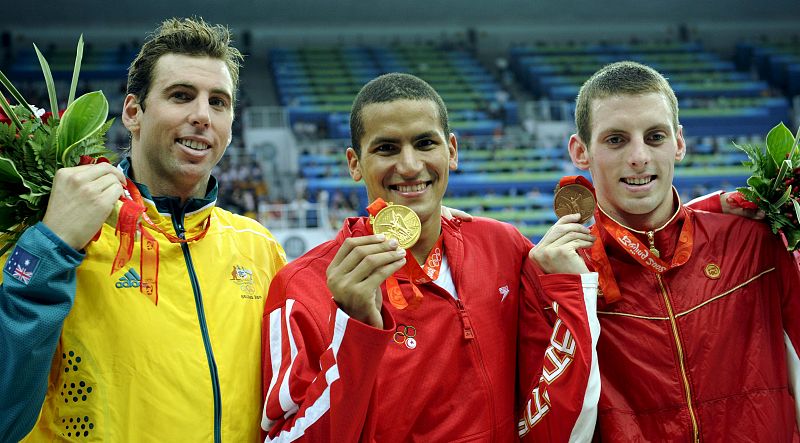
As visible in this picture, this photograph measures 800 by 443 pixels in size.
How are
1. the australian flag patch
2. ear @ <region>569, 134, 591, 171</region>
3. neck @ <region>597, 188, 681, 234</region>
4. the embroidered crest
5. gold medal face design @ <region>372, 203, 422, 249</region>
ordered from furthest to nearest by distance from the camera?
ear @ <region>569, 134, 591, 171</region>, neck @ <region>597, 188, 681, 234</region>, the embroidered crest, gold medal face design @ <region>372, 203, 422, 249</region>, the australian flag patch

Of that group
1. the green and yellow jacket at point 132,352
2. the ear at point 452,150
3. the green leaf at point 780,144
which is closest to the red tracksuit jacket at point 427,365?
the green and yellow jacket at point 132,352

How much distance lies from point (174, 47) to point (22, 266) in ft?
3.30

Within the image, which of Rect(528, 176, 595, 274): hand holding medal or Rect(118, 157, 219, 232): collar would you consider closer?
Rect(528, 176, 595, 274): hand holding medal

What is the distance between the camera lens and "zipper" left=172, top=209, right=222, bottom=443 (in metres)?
2.30

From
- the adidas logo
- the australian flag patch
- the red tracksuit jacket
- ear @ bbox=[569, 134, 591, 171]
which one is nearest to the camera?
the australian flag patch

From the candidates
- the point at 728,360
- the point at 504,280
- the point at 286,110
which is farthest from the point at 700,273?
the point at 286,110

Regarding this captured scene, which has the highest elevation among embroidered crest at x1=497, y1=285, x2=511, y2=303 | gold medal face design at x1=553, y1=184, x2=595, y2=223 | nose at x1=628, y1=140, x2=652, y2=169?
nose at x1=628, y1=140, x2=652, y2=169

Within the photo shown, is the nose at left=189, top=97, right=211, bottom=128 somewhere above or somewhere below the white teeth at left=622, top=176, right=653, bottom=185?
above

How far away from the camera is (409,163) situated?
2447mm

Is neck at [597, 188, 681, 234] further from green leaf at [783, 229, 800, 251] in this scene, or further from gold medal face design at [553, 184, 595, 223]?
green leaf at [783, 229, 800, 251]

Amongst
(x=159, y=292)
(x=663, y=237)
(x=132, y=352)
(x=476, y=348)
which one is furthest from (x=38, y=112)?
(x=663, y=237)

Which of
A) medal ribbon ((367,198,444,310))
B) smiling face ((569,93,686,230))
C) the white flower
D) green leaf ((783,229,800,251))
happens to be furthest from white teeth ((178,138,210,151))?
green leaf ((783,229,800,251))

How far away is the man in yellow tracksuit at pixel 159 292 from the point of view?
202cm

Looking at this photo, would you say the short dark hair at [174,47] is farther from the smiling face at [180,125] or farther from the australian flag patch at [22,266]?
the australian flag patch at [22,266]
